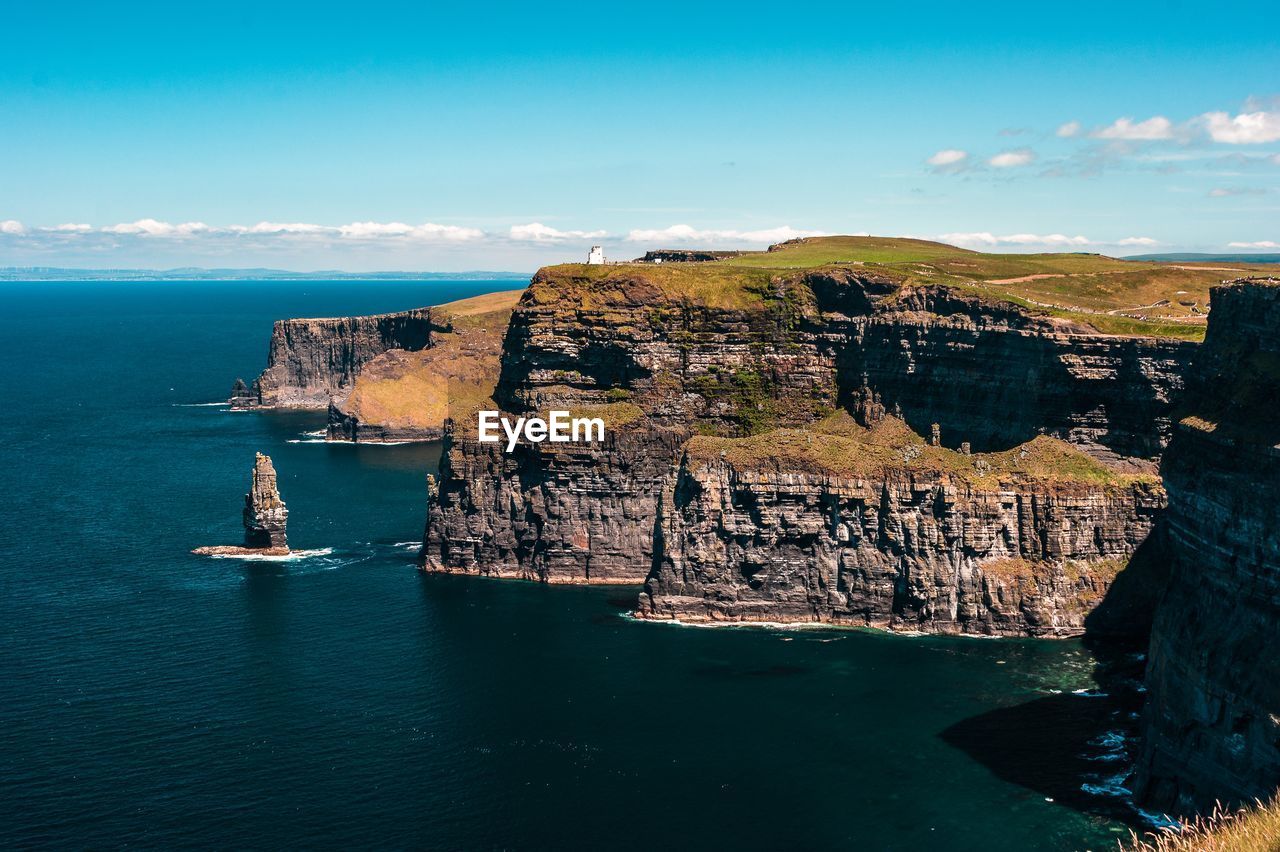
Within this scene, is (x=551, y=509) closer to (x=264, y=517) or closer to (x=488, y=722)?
(x=264, y=517)

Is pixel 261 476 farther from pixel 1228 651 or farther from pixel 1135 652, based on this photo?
pixel 1228 651

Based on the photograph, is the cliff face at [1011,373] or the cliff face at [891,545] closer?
the cliff face at [891,545]

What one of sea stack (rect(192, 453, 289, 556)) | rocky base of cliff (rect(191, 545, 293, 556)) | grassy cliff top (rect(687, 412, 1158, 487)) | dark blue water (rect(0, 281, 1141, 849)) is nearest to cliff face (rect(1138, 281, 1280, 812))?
dark blue water (rect(0, 281, 1141, 849))

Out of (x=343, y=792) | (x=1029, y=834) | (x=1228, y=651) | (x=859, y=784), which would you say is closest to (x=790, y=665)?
(x=859, y=784)

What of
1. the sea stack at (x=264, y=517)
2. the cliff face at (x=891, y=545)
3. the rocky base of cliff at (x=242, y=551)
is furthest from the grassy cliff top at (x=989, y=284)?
the rocky base of cliff at (x=242, y=551)

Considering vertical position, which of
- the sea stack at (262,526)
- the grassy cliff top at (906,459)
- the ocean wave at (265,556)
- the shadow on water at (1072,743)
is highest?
the grassy cliff top at (906,459)

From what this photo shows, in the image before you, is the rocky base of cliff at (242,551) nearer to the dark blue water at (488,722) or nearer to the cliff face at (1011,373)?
the dark blue water at (488,722)

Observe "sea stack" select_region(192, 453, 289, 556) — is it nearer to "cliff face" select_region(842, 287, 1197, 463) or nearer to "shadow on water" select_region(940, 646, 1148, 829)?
"cliff face" select_region(842, 287, 1197, 463)
